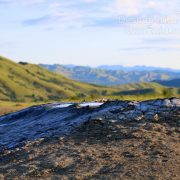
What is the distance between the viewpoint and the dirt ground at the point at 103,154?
11.1 meters

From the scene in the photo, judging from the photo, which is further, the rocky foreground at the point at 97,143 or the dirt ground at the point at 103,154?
the rocky foreground at the point at 97,143

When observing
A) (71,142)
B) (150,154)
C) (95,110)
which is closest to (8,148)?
(71,142)

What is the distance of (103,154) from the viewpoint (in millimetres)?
12383

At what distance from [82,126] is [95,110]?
5.61ft

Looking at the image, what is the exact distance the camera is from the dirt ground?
1111cm

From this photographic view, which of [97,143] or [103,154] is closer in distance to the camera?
[103,154]

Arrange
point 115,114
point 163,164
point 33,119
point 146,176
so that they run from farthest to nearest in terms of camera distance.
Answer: point 33,119, point 115,114, point 163,164, point 146,176

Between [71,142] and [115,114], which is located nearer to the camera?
[71,142]

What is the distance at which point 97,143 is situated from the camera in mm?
13312

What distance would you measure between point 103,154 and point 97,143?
3.15ft

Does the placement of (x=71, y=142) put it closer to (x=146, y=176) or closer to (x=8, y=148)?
(x=8, y=148)

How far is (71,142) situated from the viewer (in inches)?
534

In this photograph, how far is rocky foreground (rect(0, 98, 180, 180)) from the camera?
11.3 m

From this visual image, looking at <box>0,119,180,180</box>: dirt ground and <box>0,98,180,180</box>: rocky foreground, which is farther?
<box>0,98,180,180</box>: rocky foreground
